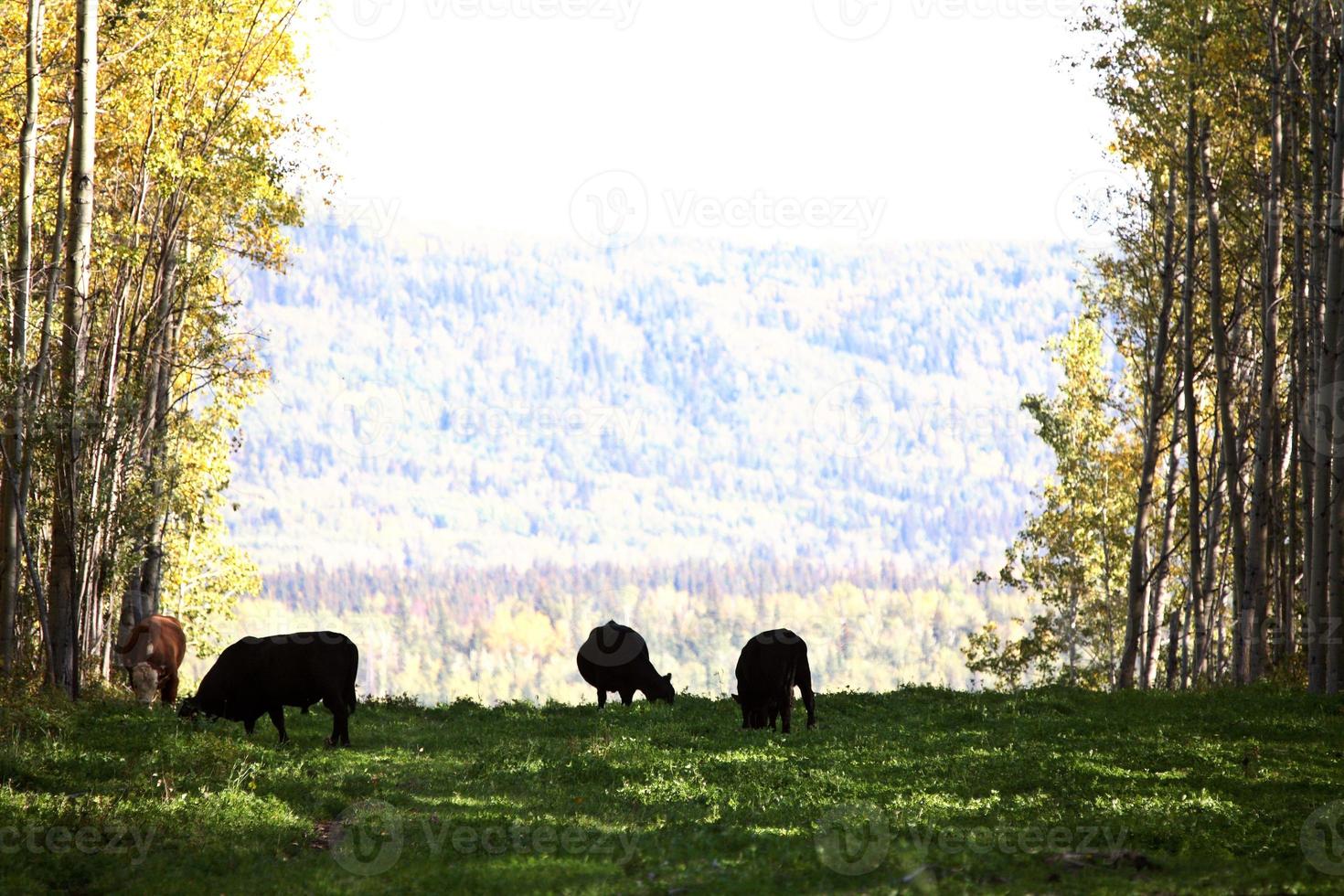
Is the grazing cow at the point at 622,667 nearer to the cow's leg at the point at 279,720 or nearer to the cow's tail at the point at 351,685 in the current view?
the cow's tail at the point at 351,685

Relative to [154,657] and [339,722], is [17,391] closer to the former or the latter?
[154,657]

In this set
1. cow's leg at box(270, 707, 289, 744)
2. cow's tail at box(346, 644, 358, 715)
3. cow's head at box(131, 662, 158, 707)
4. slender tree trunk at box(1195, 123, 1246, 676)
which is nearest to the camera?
cow's leg at box(270, 707, 289, 744)

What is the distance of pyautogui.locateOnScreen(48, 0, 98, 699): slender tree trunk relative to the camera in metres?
21.0

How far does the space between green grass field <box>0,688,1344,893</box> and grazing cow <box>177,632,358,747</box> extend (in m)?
0.47

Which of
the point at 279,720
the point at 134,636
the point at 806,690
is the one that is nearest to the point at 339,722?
the point at 279,720

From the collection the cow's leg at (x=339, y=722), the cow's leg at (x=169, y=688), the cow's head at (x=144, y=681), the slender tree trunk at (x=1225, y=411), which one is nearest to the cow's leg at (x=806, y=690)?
the cow's leg at (x=339, y=722)

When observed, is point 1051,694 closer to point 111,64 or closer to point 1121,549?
point 111,64

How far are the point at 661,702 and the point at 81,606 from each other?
36.5 feet

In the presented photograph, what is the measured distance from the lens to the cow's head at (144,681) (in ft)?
83.1

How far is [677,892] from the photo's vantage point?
10711mm

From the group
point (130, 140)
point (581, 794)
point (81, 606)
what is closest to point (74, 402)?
point (81, 606)

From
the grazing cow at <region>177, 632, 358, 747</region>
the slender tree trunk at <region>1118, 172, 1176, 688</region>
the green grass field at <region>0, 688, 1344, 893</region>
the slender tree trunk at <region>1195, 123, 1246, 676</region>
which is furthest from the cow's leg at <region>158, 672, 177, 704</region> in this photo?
the slender tree trunk at <region>1195, 123, 1246, 676</region>

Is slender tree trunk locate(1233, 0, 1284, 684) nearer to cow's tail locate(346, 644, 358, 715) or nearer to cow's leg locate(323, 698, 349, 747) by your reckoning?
cow's tail locate(346, 644, 358, 715)

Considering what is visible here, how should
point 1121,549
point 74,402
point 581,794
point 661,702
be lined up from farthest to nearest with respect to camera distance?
point 1121,549
point 661,702
point 74,402
point 581,794
